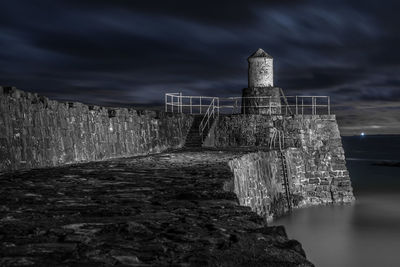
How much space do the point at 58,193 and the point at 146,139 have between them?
11.0 metres

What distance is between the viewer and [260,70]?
82.9 ft

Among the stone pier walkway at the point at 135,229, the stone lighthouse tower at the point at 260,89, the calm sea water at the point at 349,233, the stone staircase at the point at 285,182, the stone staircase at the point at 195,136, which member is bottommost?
the calm sea water at the point at 349,233

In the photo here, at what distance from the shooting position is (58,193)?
511cm

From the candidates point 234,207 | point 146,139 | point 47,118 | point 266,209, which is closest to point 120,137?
point 146,139

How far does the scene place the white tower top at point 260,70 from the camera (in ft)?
82.8

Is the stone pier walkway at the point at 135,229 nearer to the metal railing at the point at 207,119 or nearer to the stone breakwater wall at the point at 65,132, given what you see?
the stone breakwater wall at the point at 65,132

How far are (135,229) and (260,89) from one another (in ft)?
72.5

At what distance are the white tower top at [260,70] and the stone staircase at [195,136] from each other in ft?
14.5

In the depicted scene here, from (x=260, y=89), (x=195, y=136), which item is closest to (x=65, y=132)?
(x=195, y=136)

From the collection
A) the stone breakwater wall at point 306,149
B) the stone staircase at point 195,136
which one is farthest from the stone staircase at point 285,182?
the stone staircase at point 195,136

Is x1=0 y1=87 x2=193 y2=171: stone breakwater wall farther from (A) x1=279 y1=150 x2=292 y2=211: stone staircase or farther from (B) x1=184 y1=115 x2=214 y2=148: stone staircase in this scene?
(A) x1=279 y1=150 x2=292 y2=211: stone staircase

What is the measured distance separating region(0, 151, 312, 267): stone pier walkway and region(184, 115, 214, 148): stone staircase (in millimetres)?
14485

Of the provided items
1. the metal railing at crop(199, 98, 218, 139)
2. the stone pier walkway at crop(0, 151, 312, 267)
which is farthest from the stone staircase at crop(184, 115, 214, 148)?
the stone pier walkway at crop(0, 151, 312, 267)

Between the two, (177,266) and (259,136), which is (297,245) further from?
(259,136)
